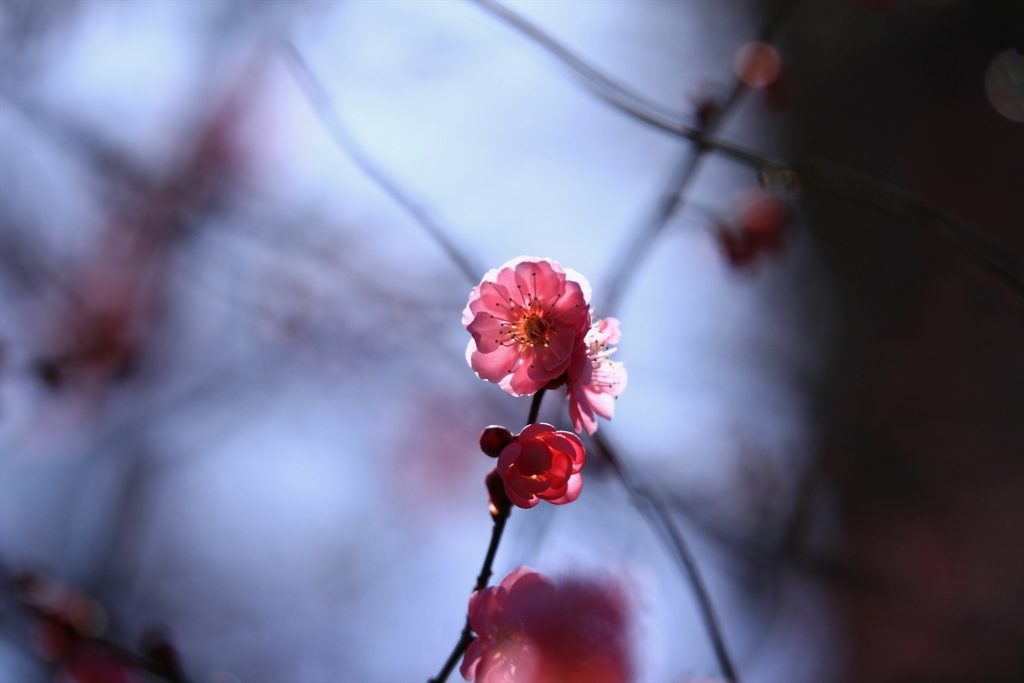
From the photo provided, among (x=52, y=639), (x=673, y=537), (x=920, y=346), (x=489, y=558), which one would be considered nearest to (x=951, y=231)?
(x=673, y=537)

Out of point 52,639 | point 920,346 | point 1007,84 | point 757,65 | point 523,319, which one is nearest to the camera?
point 523,319

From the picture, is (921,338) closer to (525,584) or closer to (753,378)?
(753,378)

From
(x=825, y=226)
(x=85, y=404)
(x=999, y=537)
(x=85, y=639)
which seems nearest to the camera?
(x=85, y=639)

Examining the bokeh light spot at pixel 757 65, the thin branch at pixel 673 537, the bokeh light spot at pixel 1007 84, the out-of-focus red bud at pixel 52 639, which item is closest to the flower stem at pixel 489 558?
the thin branch at pixel 673 537

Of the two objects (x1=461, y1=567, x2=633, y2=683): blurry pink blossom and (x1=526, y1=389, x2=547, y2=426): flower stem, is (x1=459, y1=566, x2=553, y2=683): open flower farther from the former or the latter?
(x1=526, y1=389, x2=547, y2=426): flower stem

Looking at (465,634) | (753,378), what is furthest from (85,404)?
(753,378)

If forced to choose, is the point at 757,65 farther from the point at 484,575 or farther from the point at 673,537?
the point at 484,575

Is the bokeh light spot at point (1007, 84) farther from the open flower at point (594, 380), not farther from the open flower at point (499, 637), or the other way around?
the open flower at point (499, 637)
